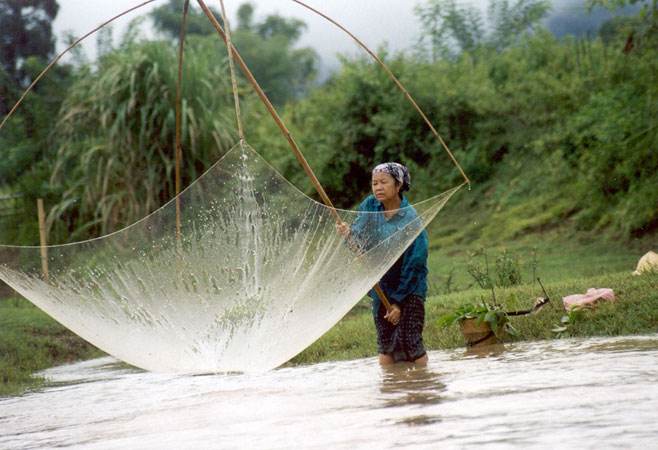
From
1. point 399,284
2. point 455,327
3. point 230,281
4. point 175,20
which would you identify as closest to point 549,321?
point 455,327

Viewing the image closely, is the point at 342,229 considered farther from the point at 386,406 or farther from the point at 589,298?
the point at 589,298

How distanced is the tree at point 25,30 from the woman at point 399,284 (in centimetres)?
2154

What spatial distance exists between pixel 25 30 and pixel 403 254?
22523 mm

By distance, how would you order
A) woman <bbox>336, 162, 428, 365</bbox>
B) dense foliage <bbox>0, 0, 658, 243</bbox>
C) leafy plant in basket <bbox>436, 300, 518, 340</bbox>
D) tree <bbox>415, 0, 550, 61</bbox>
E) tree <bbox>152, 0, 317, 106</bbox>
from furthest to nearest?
tree <bbox>152, 0, 317, 106</bbox>, tree <bbox>415, 0, 550, 61</bbox>, dense foliage <bbox>0, 0, 658, 243</bbox>, leafy plant in basket <bbox>436, 300, 518, 340</bbox>, woman <bbox>336, 162, 428, 365</bbox>

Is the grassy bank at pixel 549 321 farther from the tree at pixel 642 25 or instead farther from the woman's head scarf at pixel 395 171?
the tree at pixel 642 25

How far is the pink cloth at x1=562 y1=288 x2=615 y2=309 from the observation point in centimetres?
608

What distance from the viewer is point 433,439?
2902 mm

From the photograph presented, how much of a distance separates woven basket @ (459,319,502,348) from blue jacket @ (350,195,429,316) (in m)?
1.11

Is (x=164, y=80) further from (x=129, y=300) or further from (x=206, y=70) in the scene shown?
(x=129, y=300)

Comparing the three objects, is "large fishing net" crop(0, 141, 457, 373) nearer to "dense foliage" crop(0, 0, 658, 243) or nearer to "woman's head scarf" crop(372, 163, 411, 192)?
"woman's head scarf" crop(372, 163, 411, 192)

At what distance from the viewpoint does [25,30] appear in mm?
24109

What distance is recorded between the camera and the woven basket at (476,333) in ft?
19.2

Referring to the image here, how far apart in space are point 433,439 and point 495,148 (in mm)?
13329

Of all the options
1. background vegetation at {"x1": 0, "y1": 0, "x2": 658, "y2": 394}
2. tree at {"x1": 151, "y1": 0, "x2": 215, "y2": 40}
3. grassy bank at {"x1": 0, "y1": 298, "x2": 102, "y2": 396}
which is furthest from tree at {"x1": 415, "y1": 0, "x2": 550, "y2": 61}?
tree at {"x1": 151, "y1": 0, "x2": 215, "y2": 40}
